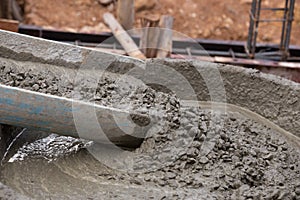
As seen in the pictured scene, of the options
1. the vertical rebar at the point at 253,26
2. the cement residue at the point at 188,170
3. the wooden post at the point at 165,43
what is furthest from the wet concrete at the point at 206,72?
the vertical rebar at the point at 253,26

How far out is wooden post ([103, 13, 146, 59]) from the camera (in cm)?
348

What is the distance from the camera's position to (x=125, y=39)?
3730 mm

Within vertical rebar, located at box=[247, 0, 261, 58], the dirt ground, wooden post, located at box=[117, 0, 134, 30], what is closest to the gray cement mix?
vertical rebar, located at box=[247, 0, 261, 58]

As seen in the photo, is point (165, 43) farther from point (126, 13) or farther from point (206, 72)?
point (206, 72)

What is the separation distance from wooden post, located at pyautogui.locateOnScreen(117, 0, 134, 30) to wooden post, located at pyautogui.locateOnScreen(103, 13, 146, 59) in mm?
91

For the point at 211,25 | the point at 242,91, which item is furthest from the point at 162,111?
the point at 211,25

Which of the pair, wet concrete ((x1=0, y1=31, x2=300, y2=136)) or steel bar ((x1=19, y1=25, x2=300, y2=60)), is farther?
steel bar ((x1=19, y1=25, x2=300, y2=60))

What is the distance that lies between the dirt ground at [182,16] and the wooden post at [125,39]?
1.39 metres

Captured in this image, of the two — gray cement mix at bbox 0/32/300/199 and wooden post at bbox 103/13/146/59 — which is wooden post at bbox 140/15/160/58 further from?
gray cement mix at bbox 0/32/300/199

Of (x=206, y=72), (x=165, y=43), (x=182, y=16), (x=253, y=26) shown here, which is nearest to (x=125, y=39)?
(x=165, y=43)

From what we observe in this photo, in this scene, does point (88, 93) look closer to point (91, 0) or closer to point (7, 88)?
point (7, 88)

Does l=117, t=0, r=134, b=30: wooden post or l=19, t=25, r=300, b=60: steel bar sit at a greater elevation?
l=117, t=0, r=134, b=30: wooden post

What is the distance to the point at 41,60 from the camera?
215 centimetres

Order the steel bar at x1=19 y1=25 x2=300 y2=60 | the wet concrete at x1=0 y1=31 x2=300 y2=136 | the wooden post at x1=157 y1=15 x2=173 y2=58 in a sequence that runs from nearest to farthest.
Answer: the wet concrete at x1=0 y1=31 x2=300 y2=136
the wooden post at x1=157 y1=15 x2=173 y2=58
the steel bar at x1=19 y1=25 x2=300 y2=60
